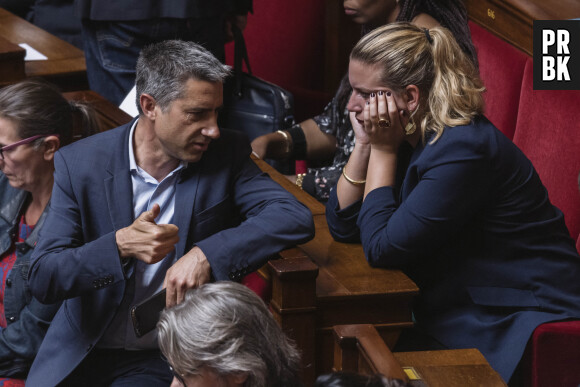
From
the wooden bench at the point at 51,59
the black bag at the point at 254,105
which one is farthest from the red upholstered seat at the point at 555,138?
the wooden bench at the point at 51,59

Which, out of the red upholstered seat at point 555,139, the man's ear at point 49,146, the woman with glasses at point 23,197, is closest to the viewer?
the woman with glasses at point 23,197

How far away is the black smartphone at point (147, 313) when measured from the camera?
1.64m

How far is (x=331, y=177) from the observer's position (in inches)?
100.0

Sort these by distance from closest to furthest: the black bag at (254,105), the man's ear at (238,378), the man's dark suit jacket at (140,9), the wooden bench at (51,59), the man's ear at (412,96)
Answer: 1. the man's ear at (238,378)
2. the man's ear at (412,96)
3. the man's dark suit jacket at (140,9)
4. the black bag at (254,105)
5. the wooden bench at (51,59)

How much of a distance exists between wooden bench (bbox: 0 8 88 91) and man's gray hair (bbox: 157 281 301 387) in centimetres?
181

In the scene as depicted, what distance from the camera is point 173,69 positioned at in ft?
5.73

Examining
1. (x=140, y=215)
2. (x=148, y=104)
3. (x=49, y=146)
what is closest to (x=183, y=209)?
(x=140, y=215)

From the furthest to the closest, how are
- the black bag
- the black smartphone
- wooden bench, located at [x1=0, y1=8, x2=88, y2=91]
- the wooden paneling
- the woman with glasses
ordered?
wooden bench, located at [x1=0, y1=8, x2=88, y2=91] < the black bag < the wooden paneling < the woman with glasses < the black smartphone

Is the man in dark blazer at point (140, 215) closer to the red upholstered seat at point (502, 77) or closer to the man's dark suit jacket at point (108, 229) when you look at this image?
the man's dark suit jacket at point (108, 229)

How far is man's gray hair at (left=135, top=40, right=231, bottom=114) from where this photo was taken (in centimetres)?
174

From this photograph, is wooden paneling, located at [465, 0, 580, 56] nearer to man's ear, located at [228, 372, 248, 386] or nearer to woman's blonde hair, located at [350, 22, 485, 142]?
woman's blonde hair, located at [350, 22, 485, 142]

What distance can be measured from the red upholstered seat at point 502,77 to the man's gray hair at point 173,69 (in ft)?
3.55

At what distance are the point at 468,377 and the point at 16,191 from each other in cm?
127

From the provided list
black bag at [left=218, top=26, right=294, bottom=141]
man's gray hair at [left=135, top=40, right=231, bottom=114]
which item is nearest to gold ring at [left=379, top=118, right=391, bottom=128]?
man's gray hair at [left=135, top=40, right=231, bottom=114]
